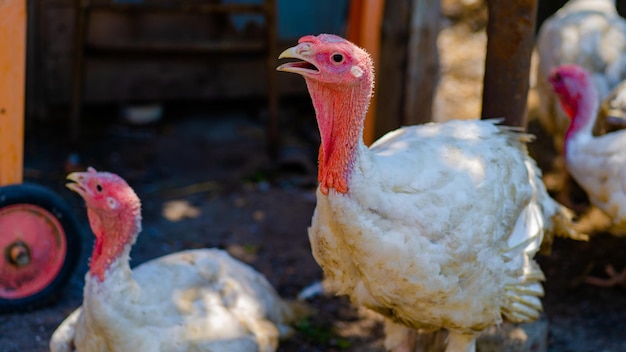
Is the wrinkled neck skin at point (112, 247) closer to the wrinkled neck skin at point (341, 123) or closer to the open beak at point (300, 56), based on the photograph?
the wrinkled neck skin at point (341, 123)

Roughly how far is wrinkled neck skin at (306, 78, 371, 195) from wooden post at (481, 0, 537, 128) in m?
1.33

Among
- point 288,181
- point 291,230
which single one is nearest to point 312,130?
point 288,181

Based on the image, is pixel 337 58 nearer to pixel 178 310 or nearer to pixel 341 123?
pixel 341 123

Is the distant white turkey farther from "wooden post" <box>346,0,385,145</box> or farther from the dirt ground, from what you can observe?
"wooden post" <box>346,0,385,145</box>

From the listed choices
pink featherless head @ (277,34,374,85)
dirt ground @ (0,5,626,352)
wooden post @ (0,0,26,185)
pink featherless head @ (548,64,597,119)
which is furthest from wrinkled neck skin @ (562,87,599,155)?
wooden post @ (0,0,26,185)

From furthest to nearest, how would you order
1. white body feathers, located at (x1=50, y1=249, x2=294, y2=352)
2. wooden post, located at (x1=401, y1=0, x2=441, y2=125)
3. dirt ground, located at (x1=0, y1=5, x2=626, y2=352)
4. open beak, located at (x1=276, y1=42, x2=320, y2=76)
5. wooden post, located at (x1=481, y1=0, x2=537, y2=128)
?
wooden post, located at (x1=401, y1=0, x2=441, y2=125) → dirt ground, located at (x1=0, y1=5, x2=626, y2=352) → wooden post, located at (x1=481, y1=0, x2=537, y2=128) → white body feathers, located at (x1=50, y1=249, x2=294, y2=352) → open beak, located at (x1=276, y1=42, x2=320, y2=76)

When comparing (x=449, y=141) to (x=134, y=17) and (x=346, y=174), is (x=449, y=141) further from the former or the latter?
(x=134, y=17)

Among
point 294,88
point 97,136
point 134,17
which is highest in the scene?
point 134,17

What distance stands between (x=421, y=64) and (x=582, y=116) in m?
1.27

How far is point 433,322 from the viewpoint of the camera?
3963 mm

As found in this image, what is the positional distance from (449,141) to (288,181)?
329cm

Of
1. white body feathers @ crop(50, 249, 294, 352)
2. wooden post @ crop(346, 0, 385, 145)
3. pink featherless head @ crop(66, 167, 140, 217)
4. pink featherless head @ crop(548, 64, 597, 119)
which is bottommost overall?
white body feathers @ crop(50, 249, 294, 352)

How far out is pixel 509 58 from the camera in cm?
460

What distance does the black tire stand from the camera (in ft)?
15.2
